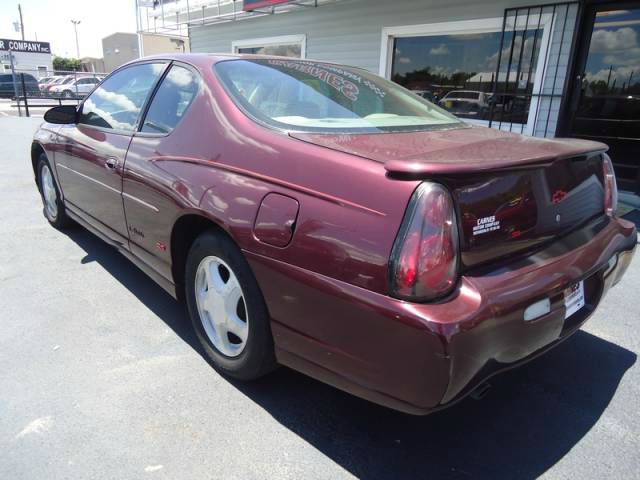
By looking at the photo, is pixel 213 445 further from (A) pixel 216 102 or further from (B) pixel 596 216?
(B) pixel 596 216

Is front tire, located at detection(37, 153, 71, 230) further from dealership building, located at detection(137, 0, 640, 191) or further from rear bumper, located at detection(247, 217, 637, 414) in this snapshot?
dealership building, located at detection(137, 0, 640, 191)

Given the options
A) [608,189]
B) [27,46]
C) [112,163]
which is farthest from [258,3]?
[27,46]

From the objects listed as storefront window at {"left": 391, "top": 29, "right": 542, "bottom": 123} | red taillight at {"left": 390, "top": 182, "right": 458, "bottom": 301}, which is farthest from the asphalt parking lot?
storefront window at {"left": 391, "top": 29, "right": 542, "bottom": 123}

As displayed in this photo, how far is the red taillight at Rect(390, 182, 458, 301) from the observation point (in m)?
1.54

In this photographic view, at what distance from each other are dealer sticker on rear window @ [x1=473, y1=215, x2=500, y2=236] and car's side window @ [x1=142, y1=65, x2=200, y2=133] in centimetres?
165

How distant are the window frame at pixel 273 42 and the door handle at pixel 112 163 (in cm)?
783

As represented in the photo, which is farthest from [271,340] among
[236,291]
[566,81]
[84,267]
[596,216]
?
[566,81]

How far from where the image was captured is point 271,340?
208 centimetres

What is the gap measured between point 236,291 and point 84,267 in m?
2.17

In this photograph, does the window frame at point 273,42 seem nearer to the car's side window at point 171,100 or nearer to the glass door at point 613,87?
the glass door at point 613,87

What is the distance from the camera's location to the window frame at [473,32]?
6.55 metres

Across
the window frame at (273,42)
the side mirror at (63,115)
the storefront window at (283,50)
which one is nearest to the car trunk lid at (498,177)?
the side mirror at (63,115)

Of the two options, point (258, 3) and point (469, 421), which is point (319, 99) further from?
point (258, 3)

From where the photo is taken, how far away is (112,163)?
2967mm
